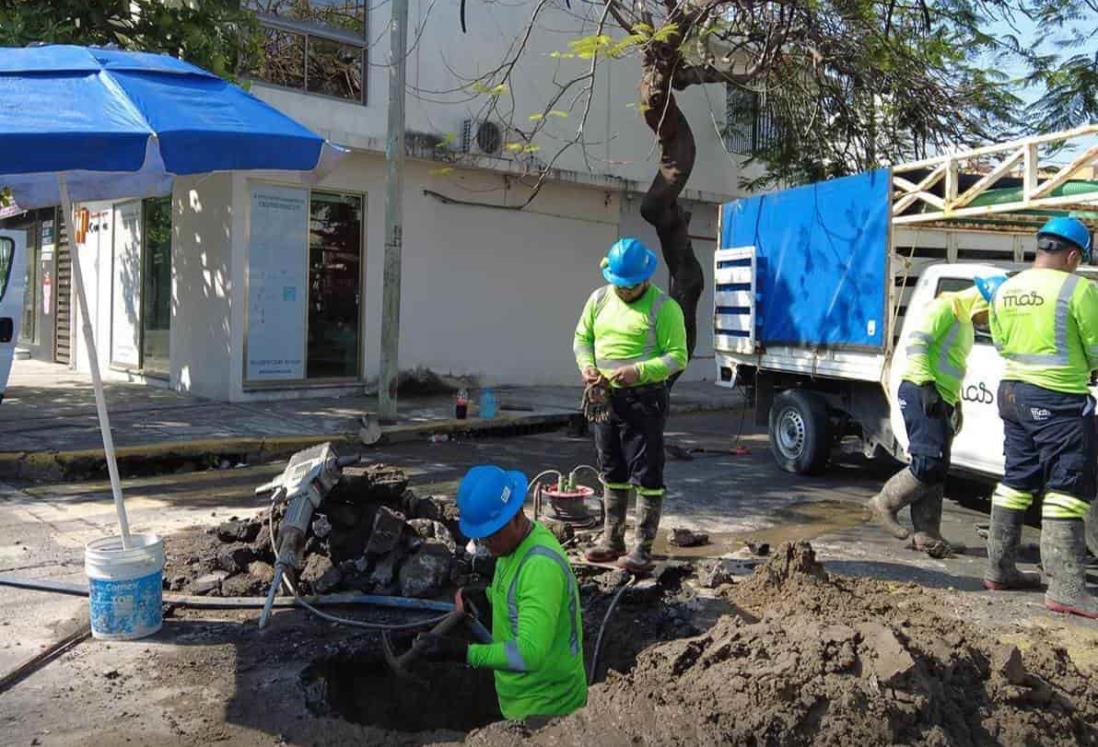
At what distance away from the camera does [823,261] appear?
9164mm

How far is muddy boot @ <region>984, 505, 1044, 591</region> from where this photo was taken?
557cm

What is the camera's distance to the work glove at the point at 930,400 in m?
6.38

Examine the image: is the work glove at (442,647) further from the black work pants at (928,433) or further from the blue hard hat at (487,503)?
the black work pants at (928,433)

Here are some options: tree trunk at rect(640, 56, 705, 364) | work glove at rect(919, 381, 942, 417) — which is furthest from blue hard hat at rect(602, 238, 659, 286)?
tree trunk at rect(640, 56, 705, 364)

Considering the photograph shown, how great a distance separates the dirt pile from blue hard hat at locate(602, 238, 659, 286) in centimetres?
250

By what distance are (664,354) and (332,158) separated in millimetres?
2221

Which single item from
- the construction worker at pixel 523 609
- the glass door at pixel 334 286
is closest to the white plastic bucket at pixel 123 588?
the construction worker at pixel 523 609

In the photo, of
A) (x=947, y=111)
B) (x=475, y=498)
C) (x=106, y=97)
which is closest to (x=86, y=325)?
(x=106, y=97)

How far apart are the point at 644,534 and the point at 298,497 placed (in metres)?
2.07

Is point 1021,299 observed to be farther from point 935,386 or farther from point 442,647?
point 442,647

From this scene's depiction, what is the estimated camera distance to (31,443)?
30.8ft

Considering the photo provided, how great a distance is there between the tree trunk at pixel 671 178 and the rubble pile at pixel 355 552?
5.69 m

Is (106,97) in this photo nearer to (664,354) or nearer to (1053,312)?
(664,354)

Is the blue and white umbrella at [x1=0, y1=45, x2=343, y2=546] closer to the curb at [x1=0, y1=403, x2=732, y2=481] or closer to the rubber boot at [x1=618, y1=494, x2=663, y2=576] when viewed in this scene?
the rubber boot at [x1=618, y1=494, x2=663, y2=576]
